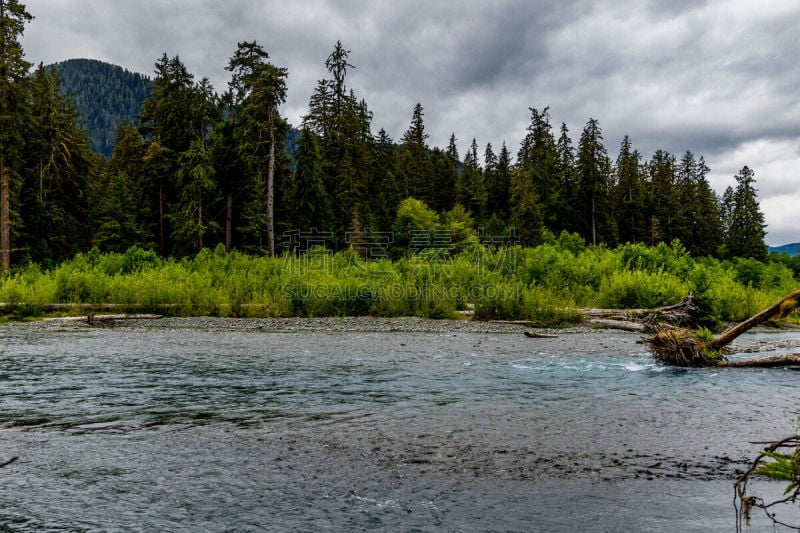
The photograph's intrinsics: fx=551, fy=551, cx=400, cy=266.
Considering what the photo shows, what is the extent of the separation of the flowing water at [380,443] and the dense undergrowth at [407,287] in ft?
31.5

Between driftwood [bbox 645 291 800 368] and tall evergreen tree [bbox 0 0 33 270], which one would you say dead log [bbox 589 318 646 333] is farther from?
tall evergreen tree [bbox 0 0 33 270]

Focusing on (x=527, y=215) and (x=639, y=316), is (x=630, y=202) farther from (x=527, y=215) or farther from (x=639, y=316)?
(x=639, y=316)

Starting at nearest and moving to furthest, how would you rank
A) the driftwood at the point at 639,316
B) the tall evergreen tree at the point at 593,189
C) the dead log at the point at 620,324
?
1. the driftwood at the point at 639,316
2. the dead log at the point at 620,324
3. the tall evergreen tree at the point at 593,189

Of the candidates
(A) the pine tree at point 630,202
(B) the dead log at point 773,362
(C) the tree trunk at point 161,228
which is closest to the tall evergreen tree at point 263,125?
(C) the tree trunk at point 161,228

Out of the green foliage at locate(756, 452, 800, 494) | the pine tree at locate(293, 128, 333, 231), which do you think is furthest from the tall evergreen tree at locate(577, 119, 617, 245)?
the green foliage at locate(756, 452, 800, 494)

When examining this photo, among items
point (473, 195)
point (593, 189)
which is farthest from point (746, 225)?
point (473, 195)

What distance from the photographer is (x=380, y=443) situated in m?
5.89

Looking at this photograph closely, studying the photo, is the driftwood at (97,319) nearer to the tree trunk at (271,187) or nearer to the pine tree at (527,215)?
the tree trunk at (271,187)

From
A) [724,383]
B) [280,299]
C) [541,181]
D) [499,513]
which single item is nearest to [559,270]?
[280,299]

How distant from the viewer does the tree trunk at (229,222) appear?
4066 centimetres

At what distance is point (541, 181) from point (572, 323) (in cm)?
5264

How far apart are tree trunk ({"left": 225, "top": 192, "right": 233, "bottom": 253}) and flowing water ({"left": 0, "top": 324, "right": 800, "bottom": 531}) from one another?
2961 cm

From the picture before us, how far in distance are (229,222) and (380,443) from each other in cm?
3785

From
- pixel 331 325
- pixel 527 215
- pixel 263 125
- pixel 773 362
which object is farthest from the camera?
pixel 527 215
